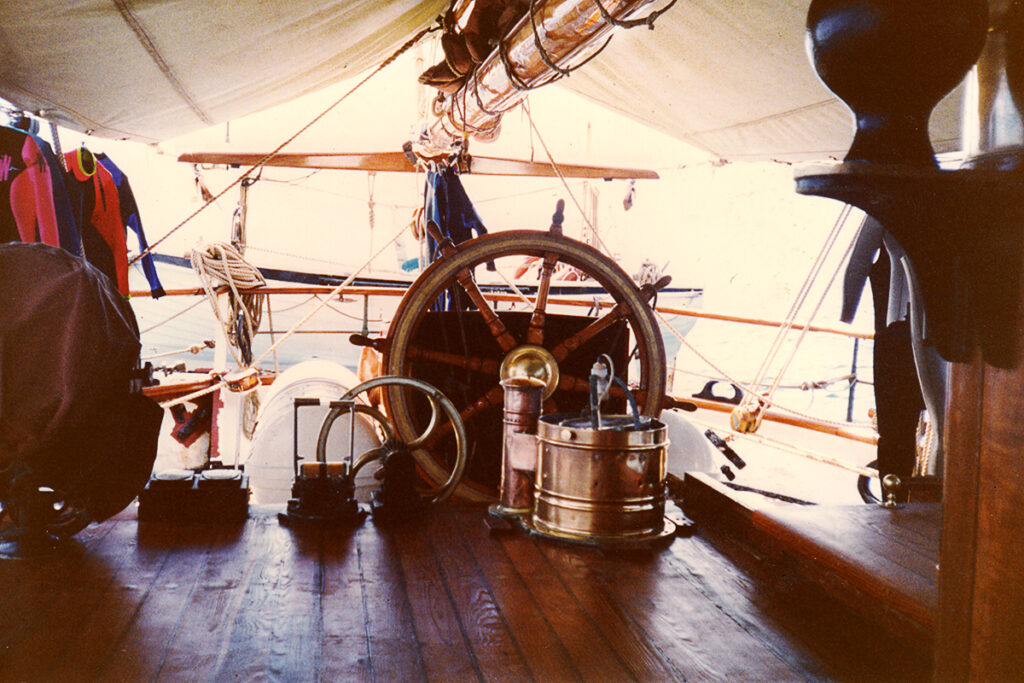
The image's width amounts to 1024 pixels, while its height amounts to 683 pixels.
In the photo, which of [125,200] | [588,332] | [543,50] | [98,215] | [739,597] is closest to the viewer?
[739,597]

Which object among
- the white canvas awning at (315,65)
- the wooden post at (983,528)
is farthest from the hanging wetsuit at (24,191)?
the wooden post at (983,528)

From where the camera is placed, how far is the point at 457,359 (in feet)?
9.77

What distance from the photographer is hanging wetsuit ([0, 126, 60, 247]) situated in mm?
3424

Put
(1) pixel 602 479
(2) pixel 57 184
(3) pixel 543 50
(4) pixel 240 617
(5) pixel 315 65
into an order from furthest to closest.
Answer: (5) pixel 315 65, (2) pixel 57 184, (3) pixel 543 50, (1) pixel 602 479, (4) pixel 240 617

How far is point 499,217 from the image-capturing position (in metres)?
12.9

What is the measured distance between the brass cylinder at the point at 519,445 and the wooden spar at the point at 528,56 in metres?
1.16

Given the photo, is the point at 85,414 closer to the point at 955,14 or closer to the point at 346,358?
the point at 955,14

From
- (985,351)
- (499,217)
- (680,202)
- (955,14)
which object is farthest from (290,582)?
(680,202)

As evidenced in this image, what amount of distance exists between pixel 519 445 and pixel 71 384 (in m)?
1.18

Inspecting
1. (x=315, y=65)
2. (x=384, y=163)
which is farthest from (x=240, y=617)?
(x=384, y=163)

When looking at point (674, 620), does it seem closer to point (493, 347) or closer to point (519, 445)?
point (519, 445)

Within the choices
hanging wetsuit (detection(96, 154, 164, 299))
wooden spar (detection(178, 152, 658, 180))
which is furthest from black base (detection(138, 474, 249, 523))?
wooden spar (detection(178, 152, 658, 180))

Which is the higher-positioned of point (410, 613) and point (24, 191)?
point (24, 191)

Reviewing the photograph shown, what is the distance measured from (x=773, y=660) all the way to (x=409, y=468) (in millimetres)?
1237
